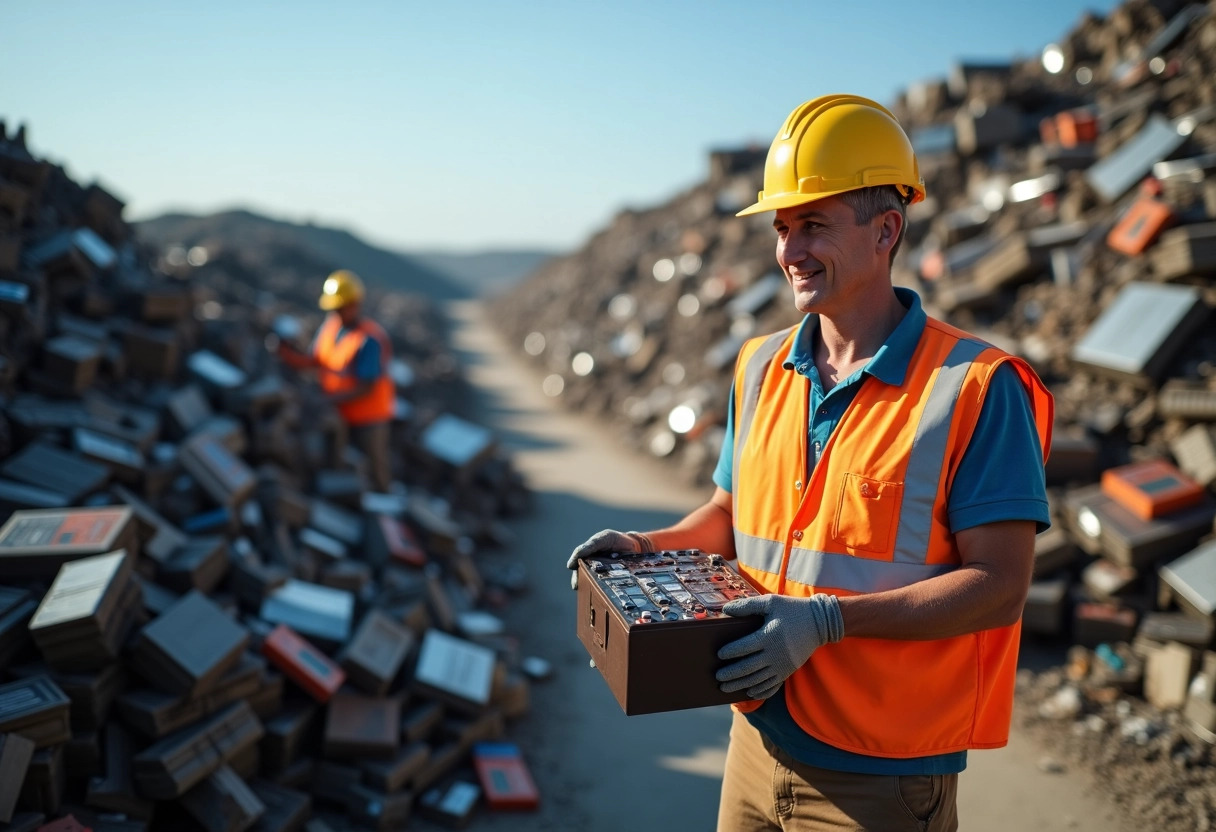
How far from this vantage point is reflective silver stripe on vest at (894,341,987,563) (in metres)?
1.92

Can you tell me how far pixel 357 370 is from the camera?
769 cm

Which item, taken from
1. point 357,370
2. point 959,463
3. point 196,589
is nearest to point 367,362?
point 357,370

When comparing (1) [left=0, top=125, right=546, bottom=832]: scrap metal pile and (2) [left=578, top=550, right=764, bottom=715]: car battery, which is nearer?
(2) [left=578, top=550, right=764, bottom=715]: car battery

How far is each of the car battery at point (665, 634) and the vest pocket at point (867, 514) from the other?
0.30 meters

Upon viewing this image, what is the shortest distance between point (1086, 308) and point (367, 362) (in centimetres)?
657

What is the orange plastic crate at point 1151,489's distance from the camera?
18.3 feet

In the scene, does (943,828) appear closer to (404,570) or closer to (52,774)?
(52,774)

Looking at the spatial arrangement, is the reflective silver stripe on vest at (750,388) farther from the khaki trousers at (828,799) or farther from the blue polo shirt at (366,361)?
the blue polo shirt at (366,361)

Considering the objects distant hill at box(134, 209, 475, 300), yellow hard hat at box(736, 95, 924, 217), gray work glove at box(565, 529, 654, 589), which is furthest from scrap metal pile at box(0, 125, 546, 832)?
distant hill at box(134, 209, 475, 300)

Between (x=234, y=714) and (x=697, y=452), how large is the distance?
23.3ft

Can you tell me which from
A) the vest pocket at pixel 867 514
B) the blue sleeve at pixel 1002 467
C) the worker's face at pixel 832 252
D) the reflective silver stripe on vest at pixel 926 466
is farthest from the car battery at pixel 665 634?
the worker's face at pixel 832 252

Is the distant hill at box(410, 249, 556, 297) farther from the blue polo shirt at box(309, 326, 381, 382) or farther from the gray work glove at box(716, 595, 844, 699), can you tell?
the gray work glove at box(716, 595, 844, 699)

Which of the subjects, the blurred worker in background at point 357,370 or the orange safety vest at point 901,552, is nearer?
the orange safety vest at point 901,552

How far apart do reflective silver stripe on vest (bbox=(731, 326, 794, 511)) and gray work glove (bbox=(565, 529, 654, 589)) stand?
301 mm
